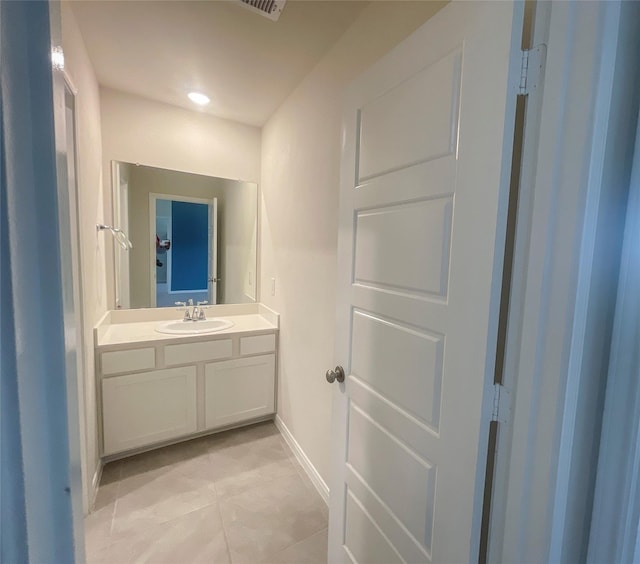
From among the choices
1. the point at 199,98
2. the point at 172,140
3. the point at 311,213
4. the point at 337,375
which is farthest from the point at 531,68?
the point at 172,140

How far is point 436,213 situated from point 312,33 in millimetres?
1277

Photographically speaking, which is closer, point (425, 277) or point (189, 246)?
point (425, 277)

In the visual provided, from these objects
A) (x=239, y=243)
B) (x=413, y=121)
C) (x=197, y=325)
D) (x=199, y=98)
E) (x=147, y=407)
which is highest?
(x=199, y=98)

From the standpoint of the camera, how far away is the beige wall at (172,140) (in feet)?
6.99

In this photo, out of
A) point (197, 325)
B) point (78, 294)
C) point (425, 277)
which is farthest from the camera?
point (197, 325)

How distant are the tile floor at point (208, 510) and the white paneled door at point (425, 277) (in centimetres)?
48

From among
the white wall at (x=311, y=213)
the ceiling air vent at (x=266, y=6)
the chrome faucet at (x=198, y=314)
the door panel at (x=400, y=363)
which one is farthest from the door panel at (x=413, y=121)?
the chrome faucet at (x=198, y=314)

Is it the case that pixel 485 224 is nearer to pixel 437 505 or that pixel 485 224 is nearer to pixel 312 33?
pixel 437 505

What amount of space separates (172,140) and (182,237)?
28.1 inches

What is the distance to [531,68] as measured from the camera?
678 mm

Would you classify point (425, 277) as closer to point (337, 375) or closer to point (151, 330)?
point (337, 375)

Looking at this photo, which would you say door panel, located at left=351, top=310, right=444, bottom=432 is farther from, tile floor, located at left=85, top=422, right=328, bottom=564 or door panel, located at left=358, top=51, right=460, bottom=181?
tile floor, located at left=85, top=422, right=328, bottom=564

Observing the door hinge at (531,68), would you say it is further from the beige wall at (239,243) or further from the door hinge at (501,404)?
the beige wall at (239,243)

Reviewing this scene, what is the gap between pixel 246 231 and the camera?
2693mm
